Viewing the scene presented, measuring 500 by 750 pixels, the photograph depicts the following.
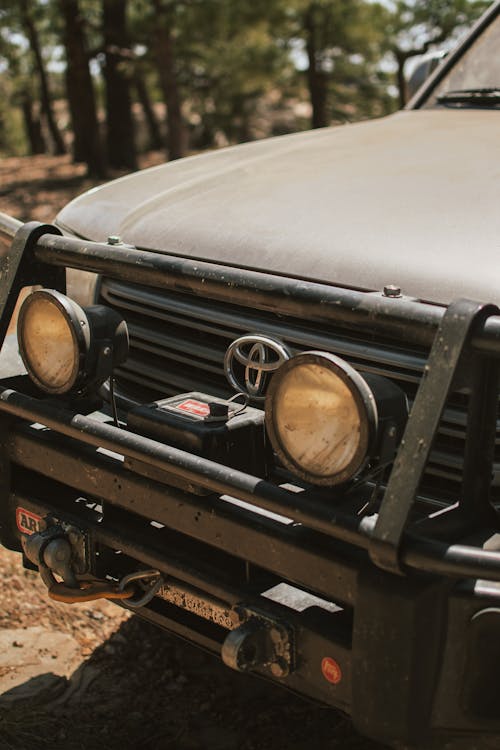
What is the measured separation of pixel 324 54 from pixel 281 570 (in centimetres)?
2234

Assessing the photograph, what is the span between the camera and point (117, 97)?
663 inches

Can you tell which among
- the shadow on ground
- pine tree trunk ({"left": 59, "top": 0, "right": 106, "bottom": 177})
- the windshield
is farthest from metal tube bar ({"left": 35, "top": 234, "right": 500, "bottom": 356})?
pine tree trunk ({"left": 59, "top": 0, "right": 106, "bottom": 177})

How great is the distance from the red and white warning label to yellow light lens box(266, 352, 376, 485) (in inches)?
14.8

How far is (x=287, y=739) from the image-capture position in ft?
9.71

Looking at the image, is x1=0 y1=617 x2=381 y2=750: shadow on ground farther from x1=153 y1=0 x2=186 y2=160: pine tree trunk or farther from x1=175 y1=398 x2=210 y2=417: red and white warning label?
x1=153 y1=0 x2=186 y2=160: pine tree trunk

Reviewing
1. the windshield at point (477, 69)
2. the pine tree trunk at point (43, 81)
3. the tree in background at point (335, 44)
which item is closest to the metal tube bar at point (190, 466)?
the windshield at point (477, 69)

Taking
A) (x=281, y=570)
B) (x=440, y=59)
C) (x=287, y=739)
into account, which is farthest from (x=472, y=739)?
(x=440, y=59)

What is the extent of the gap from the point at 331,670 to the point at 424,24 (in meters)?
25.8

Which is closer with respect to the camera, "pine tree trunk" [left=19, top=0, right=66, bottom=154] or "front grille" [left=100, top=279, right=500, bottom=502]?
"front grille" [left=100, top=279, right=500, bottom=502]

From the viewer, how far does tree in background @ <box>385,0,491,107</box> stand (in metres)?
24.2

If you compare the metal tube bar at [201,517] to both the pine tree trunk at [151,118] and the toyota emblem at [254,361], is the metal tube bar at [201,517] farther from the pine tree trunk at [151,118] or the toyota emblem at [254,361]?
the pine tree trunk at [151,118]

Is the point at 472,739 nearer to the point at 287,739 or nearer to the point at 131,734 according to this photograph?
the point at 287,739

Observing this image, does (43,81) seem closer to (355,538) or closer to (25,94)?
(25,94)

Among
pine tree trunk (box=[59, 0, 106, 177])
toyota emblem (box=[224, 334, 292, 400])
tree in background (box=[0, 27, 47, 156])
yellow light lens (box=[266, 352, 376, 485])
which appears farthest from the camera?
tree in background (box=[0, 27, 47, 156])
